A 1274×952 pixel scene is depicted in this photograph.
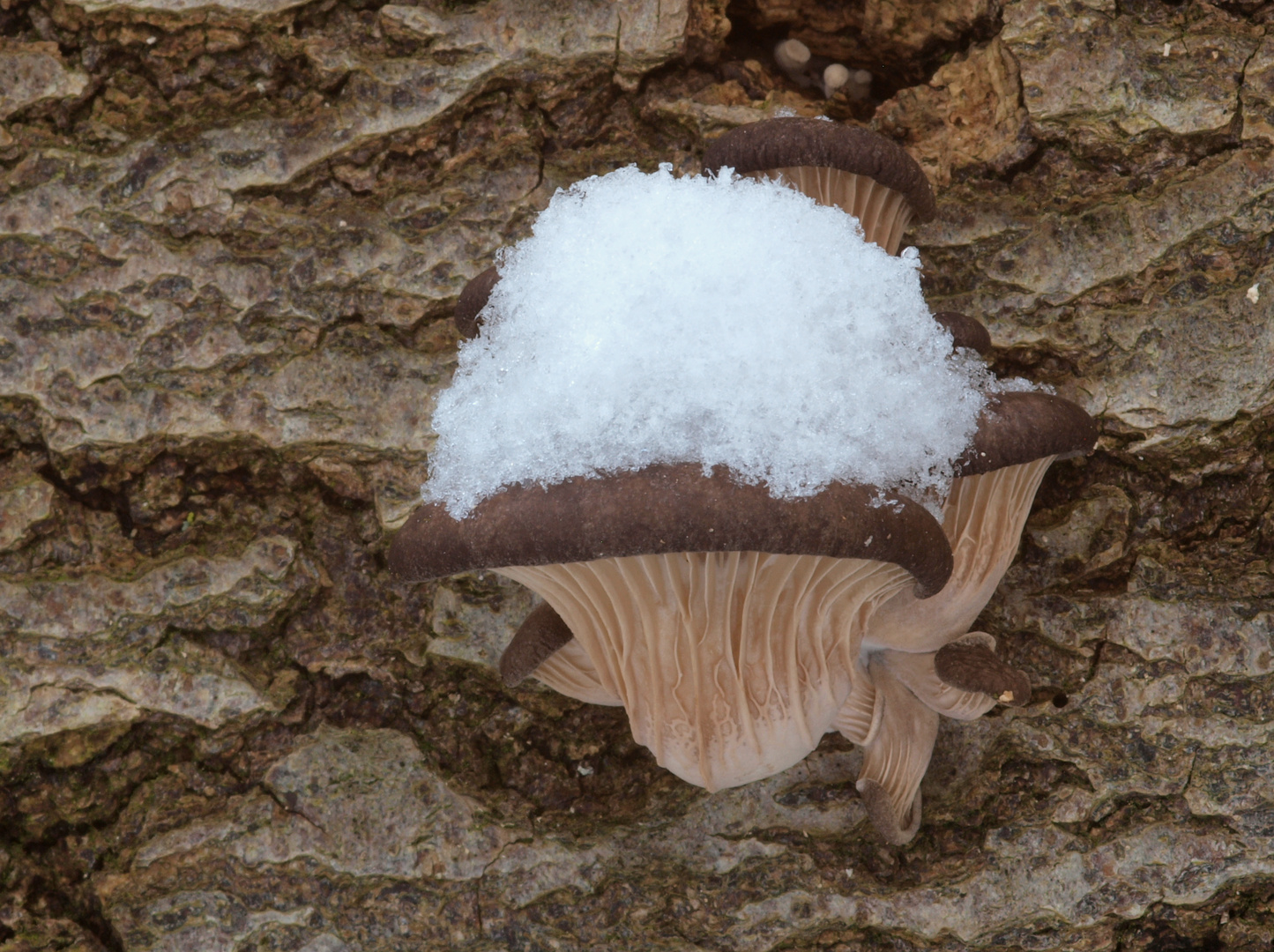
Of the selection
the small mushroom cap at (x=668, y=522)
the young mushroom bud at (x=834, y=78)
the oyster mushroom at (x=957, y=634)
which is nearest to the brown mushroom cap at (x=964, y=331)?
the oyster mushroom at (x=957, y=634)

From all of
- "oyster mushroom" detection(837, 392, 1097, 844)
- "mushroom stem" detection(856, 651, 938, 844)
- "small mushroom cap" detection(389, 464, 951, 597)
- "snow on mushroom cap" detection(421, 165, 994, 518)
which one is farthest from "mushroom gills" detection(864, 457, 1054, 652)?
"small mushroom cap" detection(389, 464, 951, 597)

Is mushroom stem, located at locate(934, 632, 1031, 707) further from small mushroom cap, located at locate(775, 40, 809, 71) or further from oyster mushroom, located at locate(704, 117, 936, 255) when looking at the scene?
small mushroom cap, located at locate(775, 40, 809, 71)

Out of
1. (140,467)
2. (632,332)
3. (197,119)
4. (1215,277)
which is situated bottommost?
(140,467)

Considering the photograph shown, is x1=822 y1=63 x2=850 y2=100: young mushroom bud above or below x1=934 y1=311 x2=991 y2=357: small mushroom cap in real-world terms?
above

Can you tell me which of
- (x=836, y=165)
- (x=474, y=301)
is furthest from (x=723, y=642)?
(x=836, y=165)

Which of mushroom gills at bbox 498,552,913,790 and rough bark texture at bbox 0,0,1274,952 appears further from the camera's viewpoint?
rough bark texture at bbox 0,0,1274,952

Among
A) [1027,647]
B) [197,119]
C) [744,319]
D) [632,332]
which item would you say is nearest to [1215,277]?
[1027,647]

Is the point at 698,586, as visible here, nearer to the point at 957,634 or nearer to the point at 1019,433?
the point at 1019,433

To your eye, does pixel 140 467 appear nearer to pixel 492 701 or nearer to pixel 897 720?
pixel 492 701
